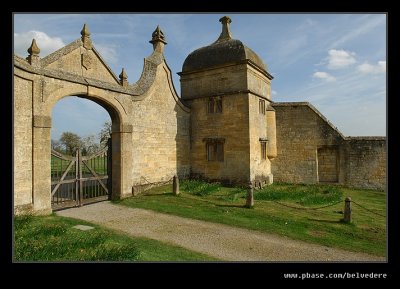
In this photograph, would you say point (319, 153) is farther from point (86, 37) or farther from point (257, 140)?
point (86, 37)

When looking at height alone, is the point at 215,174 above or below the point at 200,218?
above

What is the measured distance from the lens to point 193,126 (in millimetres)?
16047

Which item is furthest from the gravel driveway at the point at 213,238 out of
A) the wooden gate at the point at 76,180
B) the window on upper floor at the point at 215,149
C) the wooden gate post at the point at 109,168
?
the window on upper floor at the point at 215,149

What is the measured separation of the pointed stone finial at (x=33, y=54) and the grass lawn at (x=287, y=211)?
6118mm

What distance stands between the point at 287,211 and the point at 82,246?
7.35 meters

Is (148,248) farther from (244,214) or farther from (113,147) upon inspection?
(113,147)

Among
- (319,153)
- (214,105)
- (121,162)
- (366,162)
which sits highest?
(214,105)

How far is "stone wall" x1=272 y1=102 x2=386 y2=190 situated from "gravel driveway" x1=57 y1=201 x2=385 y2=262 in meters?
10.4

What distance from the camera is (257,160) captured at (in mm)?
15141

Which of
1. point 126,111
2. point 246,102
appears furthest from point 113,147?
point 246,102

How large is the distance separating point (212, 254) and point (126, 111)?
7990 millimetres

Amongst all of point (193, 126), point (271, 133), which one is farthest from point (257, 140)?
point (193, 126)

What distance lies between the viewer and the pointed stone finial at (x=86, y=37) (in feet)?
34.9

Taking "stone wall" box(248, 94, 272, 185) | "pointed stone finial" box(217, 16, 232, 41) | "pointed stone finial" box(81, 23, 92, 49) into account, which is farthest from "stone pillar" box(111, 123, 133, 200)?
"pointed stone finial" box(217, 16, 232, 41)
